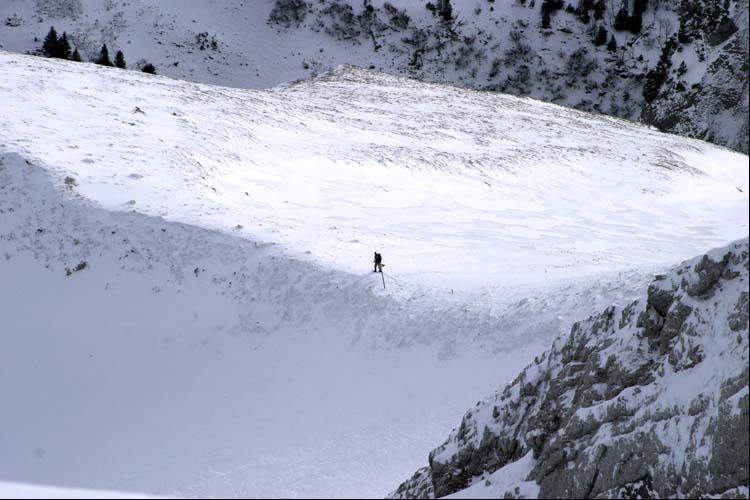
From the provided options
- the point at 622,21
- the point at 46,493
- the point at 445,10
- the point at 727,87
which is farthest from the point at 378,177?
the point at 622,21

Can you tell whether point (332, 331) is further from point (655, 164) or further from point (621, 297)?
point (655, 164)

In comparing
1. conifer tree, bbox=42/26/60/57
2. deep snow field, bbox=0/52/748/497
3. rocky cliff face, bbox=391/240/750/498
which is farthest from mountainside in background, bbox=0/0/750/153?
rocky cliff face, bbox=391/240/750/498

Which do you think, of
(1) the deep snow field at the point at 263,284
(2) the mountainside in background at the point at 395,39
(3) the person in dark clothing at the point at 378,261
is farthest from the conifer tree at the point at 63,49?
(3) the person in dark clothing at the point at 378,261

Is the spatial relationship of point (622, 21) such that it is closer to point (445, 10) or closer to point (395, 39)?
point (445, 10)

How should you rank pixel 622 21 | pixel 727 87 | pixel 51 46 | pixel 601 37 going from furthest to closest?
pixel 622 21 → pixel 601 37 → pixel 51 46 → pixel 727 87

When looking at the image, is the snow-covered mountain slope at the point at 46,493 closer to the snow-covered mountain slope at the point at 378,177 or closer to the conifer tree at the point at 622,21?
the snow-covered mountain slope at the point at 378,177

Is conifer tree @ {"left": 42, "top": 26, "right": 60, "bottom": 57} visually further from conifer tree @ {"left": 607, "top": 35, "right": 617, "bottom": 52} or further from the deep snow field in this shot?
conifer tree @ {"left": 607, "top": 35, "right": 617, "bottom": 52}

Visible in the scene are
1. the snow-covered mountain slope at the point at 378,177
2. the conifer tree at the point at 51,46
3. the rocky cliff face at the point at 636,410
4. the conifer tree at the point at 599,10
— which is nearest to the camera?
the rocky cliff face at the point at 636,410
